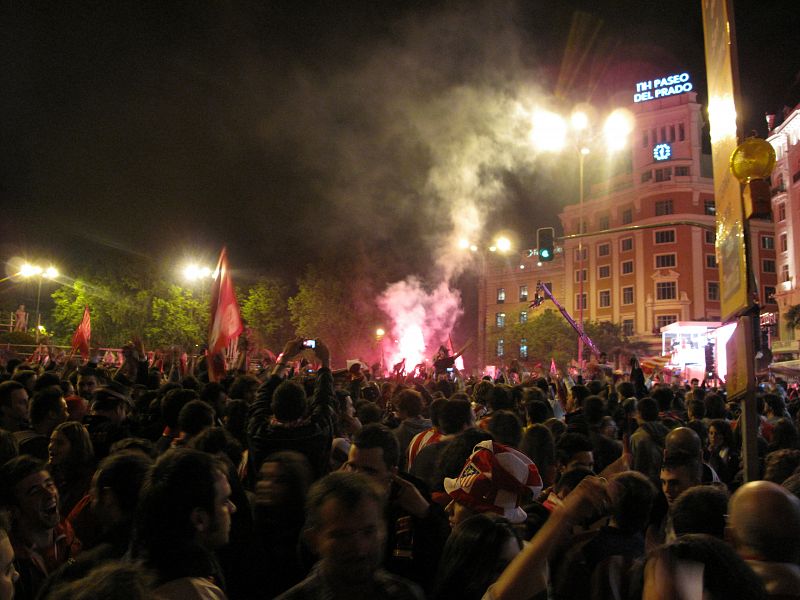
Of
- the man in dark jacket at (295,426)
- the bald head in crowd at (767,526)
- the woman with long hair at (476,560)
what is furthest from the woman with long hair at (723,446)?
the woman with long hair at (476,560)

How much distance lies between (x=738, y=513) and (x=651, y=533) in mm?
1400

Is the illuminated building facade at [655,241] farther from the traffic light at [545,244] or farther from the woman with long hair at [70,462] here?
the woman with long hair at [70,462]

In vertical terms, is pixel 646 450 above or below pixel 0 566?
above

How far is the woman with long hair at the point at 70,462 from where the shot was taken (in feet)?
14.8

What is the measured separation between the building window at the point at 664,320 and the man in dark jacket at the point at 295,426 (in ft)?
219

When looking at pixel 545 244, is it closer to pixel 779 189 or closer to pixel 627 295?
pixel 779 189

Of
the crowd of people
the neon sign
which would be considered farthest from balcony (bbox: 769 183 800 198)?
the crowd of people

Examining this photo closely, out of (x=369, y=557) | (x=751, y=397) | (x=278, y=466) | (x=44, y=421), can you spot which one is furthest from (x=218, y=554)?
(x=751, y=397)

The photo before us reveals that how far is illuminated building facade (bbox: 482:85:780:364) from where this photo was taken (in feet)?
218

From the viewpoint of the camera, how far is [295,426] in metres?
5.12

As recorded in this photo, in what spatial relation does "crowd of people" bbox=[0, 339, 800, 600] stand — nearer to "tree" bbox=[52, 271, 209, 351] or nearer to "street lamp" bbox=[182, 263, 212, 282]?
"street lamp" bbox=[182, 263, 212, 282]

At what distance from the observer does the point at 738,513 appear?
2766 mm

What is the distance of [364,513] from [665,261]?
71558mm

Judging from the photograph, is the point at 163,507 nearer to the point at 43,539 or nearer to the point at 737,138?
the point at 43,539
